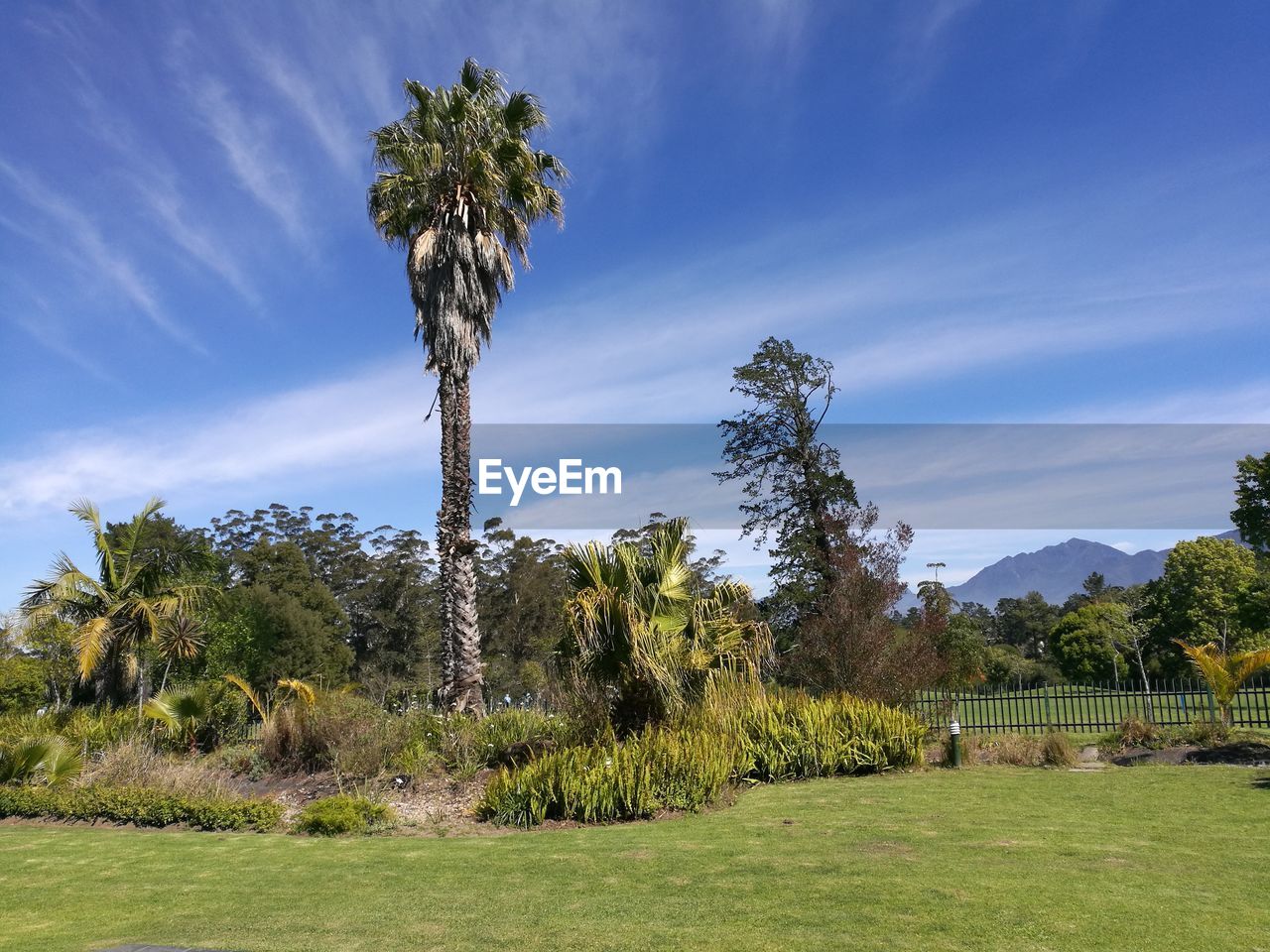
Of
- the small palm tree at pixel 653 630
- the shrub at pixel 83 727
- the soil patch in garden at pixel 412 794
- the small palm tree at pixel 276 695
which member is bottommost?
the soil patch in garden at pixel 412 794

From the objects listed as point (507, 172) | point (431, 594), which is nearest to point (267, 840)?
point (507, 172)

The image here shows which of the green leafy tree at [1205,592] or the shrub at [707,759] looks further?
the green leafy tree at [1205,592]

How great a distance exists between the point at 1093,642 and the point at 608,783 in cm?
3827

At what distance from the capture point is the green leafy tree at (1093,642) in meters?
39.0

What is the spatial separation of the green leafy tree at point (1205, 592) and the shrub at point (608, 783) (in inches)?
1313

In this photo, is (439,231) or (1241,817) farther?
(439,231)

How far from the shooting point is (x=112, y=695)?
18.6 meters

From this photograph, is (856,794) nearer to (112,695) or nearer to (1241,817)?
(1241,817)

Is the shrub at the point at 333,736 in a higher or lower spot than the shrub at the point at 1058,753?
higher

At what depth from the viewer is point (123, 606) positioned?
17969 mm

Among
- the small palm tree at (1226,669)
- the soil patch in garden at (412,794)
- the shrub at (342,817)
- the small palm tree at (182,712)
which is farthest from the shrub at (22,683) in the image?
the small palm tree at (1226,669)

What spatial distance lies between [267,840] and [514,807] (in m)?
2.76

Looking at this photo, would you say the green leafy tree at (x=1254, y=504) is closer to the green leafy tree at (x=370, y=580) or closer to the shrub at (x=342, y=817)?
the shrub at (x=342, y=817)

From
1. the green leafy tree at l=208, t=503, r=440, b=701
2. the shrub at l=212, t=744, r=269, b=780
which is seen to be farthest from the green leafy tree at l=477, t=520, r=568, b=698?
the shrub at l=212, t=744, r=269, b=780
